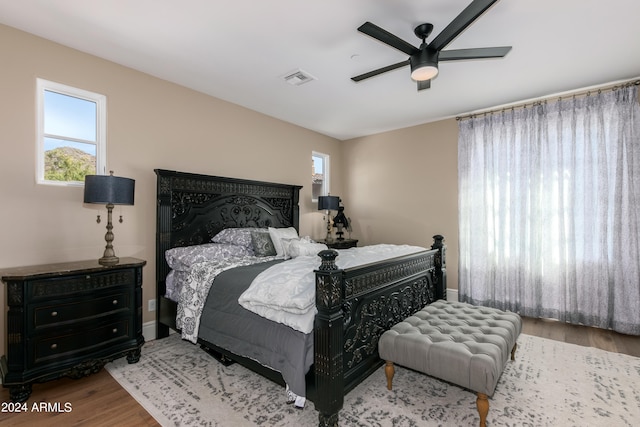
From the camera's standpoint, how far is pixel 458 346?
1.94m

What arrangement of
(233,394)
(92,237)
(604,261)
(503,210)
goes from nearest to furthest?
(233,394), (92,237), (604,261), (503,210)

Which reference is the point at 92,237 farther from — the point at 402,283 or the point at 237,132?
the point at 402,283

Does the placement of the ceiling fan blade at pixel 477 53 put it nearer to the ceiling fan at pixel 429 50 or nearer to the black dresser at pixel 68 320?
the ceiling fan at pixel 429 50

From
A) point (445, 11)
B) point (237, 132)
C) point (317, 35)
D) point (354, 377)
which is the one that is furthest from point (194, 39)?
point (354, 377)

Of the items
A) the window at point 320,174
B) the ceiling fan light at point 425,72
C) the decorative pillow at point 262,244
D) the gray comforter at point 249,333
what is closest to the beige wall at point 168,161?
the window at point 320,174

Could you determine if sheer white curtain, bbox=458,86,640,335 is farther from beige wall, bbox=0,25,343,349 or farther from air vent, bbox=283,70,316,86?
beige wall, bbox=0,25,343,349

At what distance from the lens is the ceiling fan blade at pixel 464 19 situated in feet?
5.81

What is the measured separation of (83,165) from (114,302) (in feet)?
4.49

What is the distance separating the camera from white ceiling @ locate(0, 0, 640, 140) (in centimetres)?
223

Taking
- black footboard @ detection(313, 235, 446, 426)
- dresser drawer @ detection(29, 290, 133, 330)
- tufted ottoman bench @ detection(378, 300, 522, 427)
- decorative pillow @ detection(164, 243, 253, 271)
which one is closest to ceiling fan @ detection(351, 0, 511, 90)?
black footboard @ detection(313, 235, 446, 426)

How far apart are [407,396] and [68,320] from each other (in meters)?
2.64

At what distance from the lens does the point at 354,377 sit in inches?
79.8

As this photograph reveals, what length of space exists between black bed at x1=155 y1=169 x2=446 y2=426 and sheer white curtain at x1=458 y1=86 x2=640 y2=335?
A: 137 centimetres

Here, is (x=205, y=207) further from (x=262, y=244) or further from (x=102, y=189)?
(x=102, y=189)
